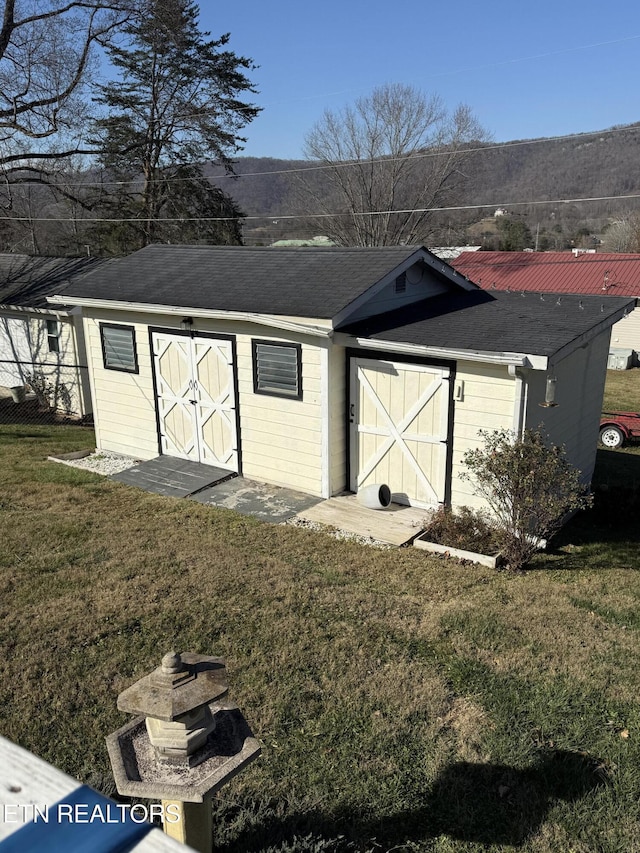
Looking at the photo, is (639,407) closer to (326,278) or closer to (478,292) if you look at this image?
(478,292)

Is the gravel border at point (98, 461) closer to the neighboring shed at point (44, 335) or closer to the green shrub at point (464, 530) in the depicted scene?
the neighboring shed at point (44, 335)

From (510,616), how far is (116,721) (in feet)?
12.1

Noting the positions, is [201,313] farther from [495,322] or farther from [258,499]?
[495,322]

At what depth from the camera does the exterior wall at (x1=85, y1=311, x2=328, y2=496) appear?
9.45 meters

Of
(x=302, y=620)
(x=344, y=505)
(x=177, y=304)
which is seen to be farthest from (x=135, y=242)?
(x=302, y=620)

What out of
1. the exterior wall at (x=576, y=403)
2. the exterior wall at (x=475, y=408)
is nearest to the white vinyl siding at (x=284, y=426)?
the exterior wall at (x=475, y=408)

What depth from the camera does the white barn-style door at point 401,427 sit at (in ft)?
28.2

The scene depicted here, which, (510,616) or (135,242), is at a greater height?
(135,242)

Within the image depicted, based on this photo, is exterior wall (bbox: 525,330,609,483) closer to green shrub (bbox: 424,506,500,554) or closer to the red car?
green shrub (bbox: 424,506,500,554)

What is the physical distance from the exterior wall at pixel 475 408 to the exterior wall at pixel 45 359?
33.6ft

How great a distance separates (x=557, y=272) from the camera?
28.1 meters

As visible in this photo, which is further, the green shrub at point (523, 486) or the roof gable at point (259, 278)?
the roof gable at point (259, 278)

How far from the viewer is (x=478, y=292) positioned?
11227 mm

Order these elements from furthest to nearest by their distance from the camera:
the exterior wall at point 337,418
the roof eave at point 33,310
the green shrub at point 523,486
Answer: the roof eave at point 33,310 < the exterior wall at point 337,418 < the green shrub at point 523,486
